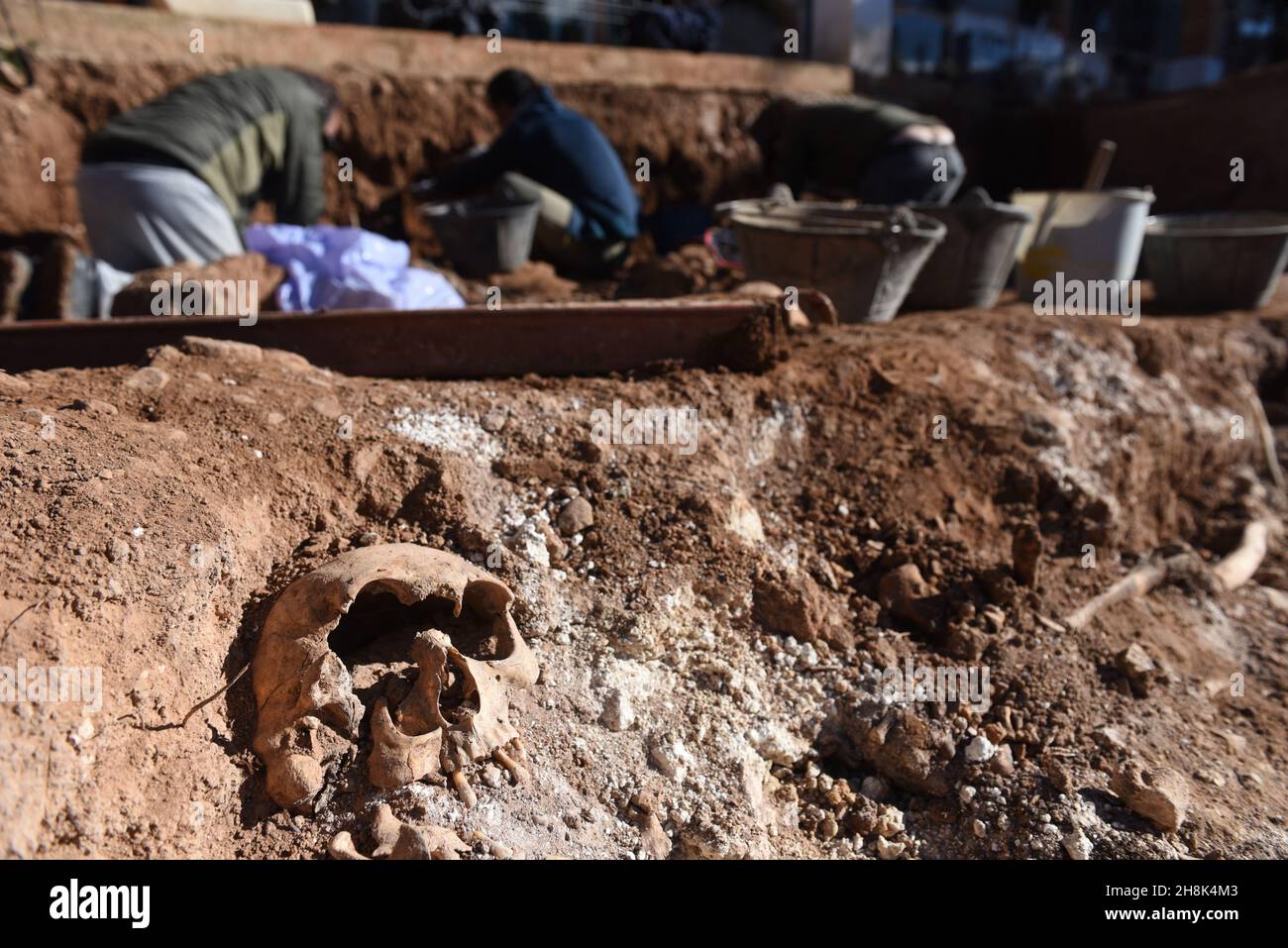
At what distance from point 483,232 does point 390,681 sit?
3.94 meters

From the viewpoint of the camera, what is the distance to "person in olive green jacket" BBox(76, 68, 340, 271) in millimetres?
4441

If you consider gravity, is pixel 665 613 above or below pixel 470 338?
below

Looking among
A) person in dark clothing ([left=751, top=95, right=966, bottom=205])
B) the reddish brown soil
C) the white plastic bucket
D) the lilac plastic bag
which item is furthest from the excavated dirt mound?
the reddish brown soil

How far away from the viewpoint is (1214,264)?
5434 millimetres

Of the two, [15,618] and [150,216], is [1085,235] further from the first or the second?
[15,618]

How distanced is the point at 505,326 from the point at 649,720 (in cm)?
150

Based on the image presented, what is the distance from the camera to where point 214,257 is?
4.67 meters

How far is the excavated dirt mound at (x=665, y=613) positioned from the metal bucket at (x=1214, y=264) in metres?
2.53

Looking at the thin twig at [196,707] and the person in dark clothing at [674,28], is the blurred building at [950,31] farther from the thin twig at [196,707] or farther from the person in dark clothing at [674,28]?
the thin twig at [196,707]

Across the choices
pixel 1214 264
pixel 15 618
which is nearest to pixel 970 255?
pixel 1214 264

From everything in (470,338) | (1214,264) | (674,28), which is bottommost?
(470,338)

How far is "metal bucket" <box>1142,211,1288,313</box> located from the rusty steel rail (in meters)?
3.44

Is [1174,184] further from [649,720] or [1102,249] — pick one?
[649,720]

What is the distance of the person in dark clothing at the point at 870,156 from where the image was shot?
6285 millimetres
